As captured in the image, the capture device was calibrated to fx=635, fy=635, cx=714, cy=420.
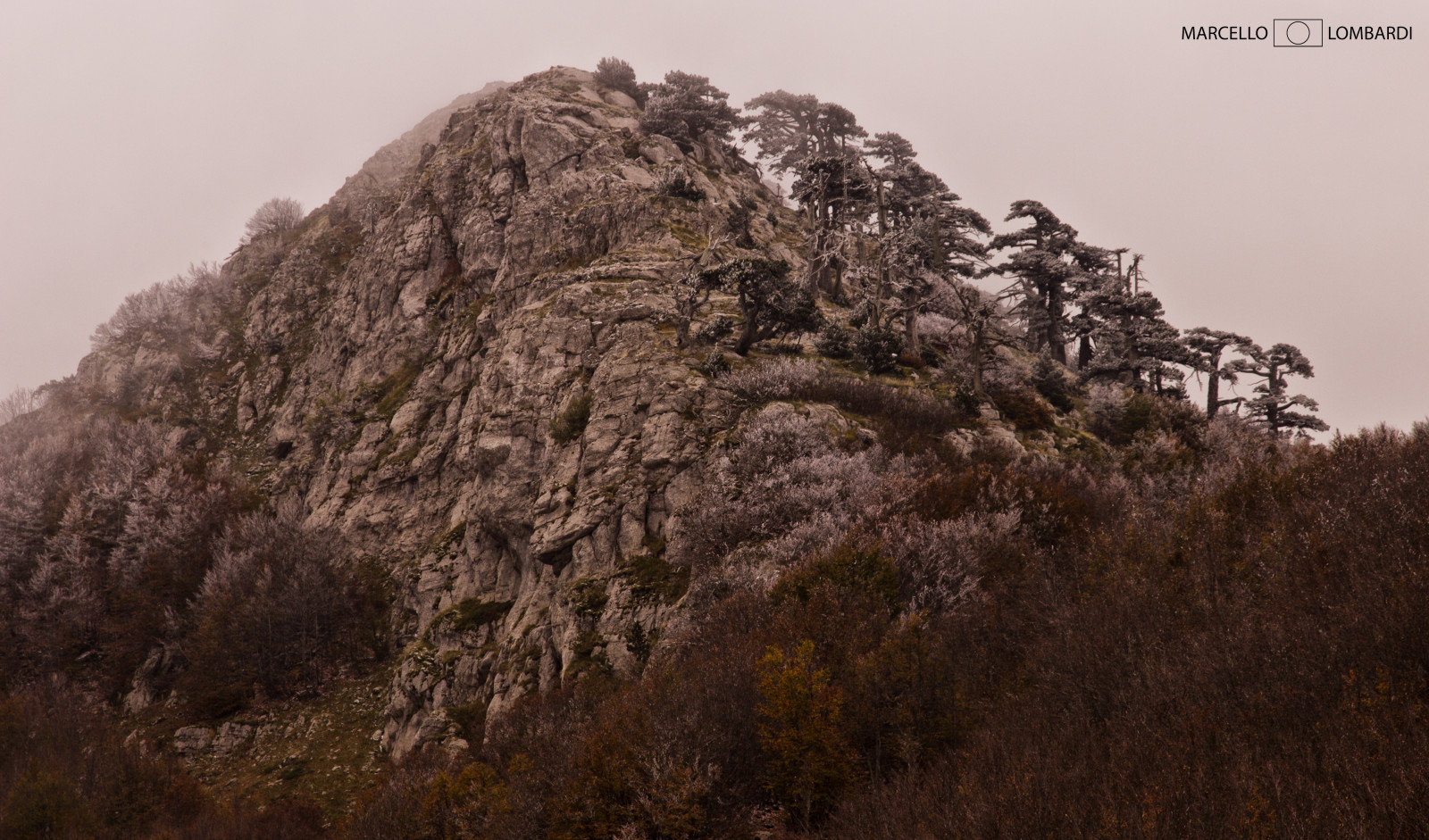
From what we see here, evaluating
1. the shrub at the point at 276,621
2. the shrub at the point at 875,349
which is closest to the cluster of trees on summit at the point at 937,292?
the shrub at the point at 875,349

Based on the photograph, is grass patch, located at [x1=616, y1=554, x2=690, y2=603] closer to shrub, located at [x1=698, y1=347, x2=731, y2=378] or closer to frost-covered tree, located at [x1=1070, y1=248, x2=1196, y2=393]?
shrub, located at [x1=698, y1=347, x2=731, y2=378]

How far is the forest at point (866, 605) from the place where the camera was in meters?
6.90

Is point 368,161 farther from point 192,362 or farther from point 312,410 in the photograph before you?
point 312,410

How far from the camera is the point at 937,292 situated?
1166 inches

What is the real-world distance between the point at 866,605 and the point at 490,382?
24150mm

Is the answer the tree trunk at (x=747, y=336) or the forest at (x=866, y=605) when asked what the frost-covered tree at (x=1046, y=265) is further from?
the tree trunk at (x=747, y=336)

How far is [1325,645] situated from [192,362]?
69.3 meters

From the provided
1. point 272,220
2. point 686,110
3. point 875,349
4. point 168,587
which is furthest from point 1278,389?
point 272,220

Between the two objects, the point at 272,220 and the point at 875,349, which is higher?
the point at 272,220

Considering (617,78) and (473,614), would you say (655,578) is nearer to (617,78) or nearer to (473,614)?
(473,614)

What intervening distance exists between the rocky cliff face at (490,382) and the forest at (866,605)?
90 cm

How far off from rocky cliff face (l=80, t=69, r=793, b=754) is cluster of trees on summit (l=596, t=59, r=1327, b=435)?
3516mm

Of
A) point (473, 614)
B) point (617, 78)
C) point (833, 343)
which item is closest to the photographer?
point (473, 614)

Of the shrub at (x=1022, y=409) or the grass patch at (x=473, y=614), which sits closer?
the shrub at (x=1022, y=409)
